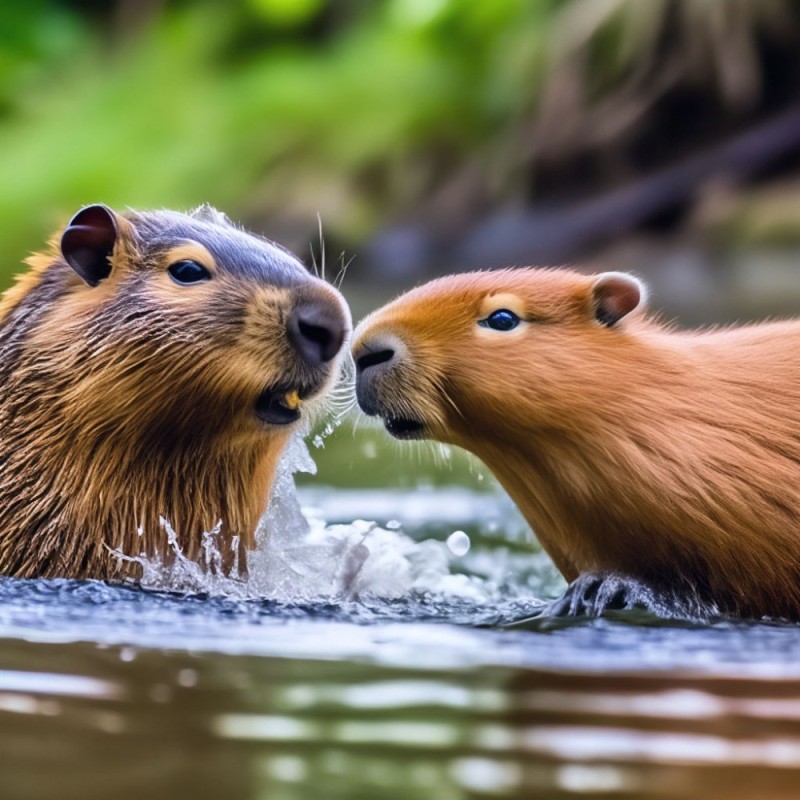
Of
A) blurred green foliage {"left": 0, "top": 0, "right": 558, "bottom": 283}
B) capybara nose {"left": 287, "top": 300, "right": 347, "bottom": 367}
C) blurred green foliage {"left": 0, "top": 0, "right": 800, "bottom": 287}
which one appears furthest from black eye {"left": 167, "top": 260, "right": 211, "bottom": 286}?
blurred green foliage {"left": 0, "top": 0, "right": 558, "bottom": 283}

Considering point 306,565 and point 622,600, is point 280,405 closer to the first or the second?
point 306,565

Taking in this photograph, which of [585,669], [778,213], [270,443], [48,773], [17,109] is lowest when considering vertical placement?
[48,773]

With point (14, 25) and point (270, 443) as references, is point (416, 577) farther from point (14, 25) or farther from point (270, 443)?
point (14, 25)

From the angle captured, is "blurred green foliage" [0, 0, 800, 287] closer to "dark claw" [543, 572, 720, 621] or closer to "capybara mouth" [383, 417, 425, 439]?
"capybara mouth" [383, 417, 425, 439]

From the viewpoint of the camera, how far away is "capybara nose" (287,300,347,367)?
132 inches

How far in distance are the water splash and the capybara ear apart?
82 centimetres

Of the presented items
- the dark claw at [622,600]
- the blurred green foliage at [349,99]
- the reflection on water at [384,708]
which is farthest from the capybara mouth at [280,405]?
the blurred green foliage at [349,99]

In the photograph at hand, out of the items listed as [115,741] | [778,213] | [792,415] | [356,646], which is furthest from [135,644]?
[778,213]

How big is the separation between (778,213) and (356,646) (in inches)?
315

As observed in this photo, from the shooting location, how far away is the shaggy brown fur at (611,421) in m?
3.27

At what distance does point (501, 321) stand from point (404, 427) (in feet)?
1.13

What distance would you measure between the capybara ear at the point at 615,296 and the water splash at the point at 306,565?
0.82m

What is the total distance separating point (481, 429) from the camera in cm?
342

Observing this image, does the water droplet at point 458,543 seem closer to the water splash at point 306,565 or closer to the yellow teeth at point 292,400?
the water splash at point 306,565
